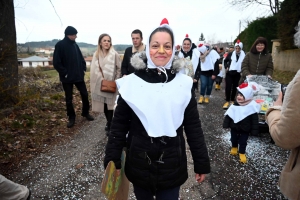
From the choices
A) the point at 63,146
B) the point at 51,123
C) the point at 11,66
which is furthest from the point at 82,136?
the point at 11,66

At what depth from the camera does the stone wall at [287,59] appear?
1106cm

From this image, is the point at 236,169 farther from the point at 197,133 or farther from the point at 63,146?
the point at 63,146

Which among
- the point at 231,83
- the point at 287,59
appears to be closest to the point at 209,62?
the point at 231,83

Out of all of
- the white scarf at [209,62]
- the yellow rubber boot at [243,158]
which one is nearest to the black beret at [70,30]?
the white scarf at [209,62]

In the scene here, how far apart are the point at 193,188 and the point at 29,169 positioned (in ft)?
8.26

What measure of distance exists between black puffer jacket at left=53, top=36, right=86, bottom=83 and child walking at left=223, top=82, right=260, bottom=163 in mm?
3434

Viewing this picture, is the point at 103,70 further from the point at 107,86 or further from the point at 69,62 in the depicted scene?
the point at 69,62

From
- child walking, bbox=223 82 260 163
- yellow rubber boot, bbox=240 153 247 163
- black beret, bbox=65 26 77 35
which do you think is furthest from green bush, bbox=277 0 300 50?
black beret, bbox=65 26 77 35

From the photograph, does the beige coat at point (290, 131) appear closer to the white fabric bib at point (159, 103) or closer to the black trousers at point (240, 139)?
the white fabric bib at point (159, 103)

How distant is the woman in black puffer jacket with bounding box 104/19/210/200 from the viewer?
1677 mm

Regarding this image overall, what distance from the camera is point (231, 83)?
6602mm

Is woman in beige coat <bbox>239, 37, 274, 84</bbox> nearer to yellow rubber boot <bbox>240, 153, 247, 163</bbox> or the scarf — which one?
yellow rubber boot <bbox>240, 153, 247, 163</bbox>

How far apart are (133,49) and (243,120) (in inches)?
106

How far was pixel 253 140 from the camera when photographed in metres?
4.39
